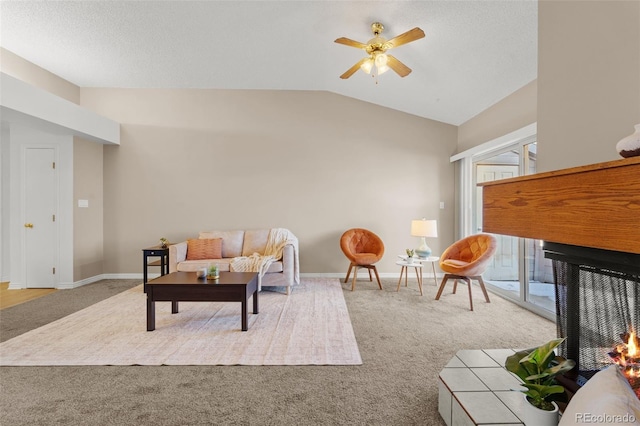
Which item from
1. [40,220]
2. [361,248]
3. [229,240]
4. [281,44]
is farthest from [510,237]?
[40,220]

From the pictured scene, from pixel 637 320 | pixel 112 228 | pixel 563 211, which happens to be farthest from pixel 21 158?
pixel 637 320

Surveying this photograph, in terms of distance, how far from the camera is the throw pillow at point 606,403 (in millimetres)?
909

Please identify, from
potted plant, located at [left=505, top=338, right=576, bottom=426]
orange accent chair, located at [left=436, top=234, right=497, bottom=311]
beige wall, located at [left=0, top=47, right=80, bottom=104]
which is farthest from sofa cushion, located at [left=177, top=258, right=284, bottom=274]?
beige wall, located at [left=0, top=47, right=80, bottom=104]

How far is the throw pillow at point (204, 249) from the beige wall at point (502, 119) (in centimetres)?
448

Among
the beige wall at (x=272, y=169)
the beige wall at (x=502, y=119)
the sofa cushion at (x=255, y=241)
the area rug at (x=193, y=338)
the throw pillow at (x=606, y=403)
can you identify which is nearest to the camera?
the throw pillow at (x=606, y=403)

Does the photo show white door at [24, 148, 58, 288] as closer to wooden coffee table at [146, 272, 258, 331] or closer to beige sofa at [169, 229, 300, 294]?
beige sofa at [169, 229, 300, 294]

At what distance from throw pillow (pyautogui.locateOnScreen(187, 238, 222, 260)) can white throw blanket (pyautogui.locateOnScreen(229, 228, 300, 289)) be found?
20.6 inches

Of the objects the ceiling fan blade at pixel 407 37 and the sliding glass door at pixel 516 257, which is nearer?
the ceiling fan blade at pixel 407 37

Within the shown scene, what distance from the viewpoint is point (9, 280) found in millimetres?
4879

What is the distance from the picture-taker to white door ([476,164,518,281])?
13.7 ft

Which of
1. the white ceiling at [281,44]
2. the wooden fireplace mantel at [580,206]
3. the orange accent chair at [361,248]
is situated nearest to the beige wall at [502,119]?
the white ceiling at [281,44]

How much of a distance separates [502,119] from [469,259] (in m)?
2.00

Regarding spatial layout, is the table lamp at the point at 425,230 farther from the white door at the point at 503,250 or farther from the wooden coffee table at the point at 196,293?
the wooden coffee table at the point at 196,293

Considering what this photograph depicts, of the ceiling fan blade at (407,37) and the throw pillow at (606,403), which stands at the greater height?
the ceiling fan blade at (407,37)
